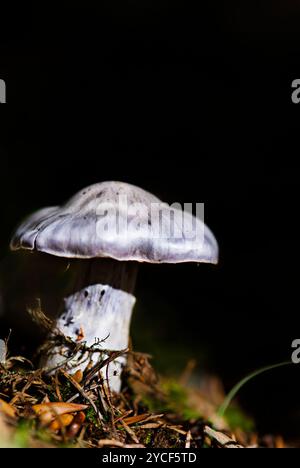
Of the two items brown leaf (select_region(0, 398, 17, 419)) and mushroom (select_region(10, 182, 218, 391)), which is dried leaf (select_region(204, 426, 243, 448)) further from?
brown leaf (select_region(0, 398, 17, 419))

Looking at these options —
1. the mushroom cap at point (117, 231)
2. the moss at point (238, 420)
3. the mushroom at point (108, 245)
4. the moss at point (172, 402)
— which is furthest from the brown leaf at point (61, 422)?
the moss at point (238, 420)

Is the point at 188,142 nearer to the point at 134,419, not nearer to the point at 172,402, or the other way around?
the point at 172,402

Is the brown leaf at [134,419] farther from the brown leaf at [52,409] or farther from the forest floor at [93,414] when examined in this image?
the brown leaf at [52,409]

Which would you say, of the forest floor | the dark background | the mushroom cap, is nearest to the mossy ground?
the forest floor

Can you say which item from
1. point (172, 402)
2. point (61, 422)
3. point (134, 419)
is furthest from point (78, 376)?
point (172, 402)

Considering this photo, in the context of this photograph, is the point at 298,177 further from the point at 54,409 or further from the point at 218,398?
the point at 54,409

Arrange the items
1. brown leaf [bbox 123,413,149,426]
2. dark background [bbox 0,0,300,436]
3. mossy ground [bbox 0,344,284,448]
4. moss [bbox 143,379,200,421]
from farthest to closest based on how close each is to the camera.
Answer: dark background [bbox 0,0,300,436], moss [bbox 143,379,200,421], brown leaf [bbox 123,413,149,426], mossy ground [bbox 0,344,284,448]
